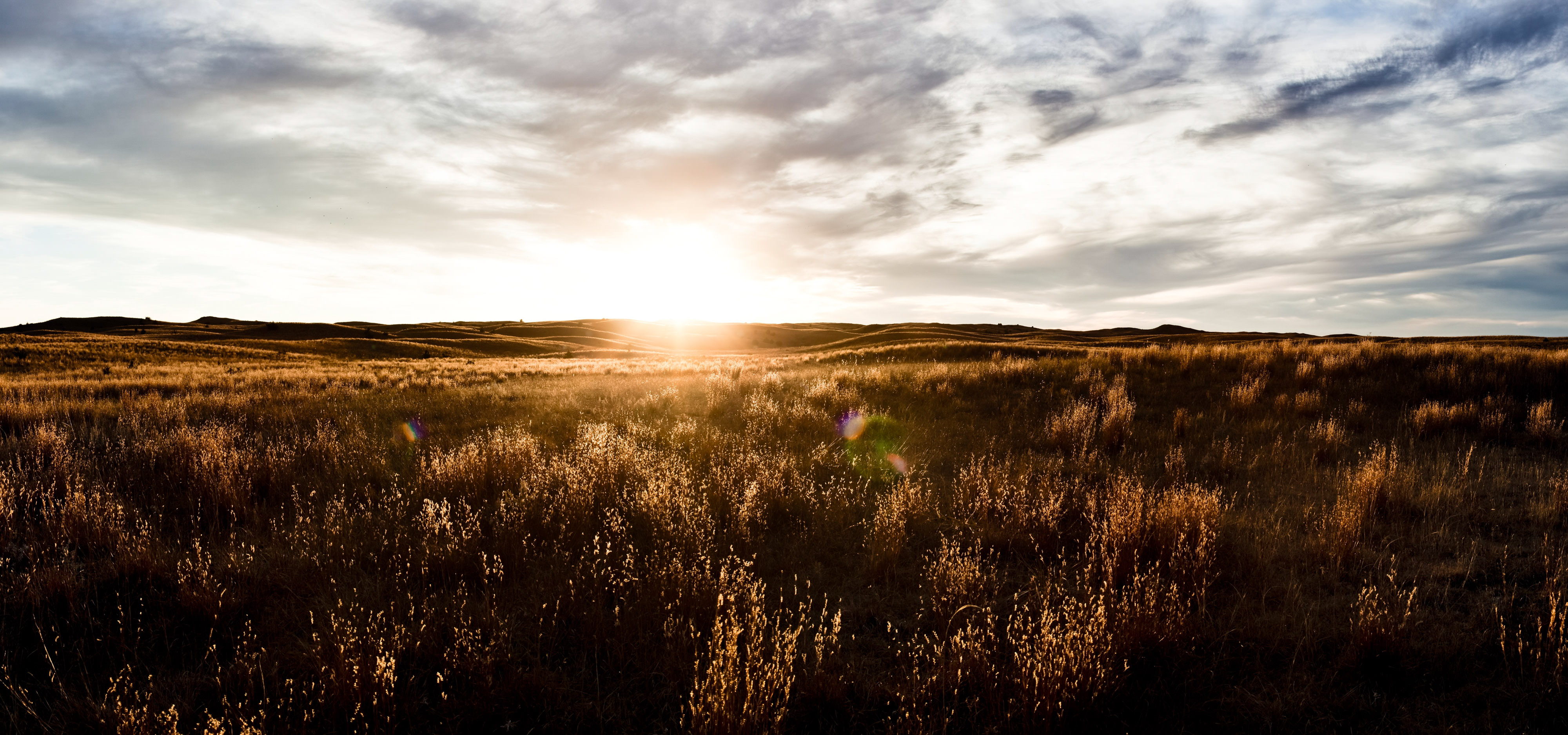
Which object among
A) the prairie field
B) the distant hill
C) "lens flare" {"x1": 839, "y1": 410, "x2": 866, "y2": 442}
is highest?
the distant hill

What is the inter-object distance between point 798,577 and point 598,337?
74069 millimetres

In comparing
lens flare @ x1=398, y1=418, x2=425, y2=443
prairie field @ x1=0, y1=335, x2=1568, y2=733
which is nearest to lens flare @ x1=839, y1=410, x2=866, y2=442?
prairie field @ x1=0, y1=335, x2=1568, y2=733

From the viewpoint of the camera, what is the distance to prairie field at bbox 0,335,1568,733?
302 cm

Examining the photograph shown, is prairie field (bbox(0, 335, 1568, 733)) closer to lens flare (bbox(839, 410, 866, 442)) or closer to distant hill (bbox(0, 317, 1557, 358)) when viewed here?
lens flare (bbox(839, 410, 866, 442))

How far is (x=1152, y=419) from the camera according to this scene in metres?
9.66

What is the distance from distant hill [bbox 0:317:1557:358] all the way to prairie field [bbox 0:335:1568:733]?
20487 mm

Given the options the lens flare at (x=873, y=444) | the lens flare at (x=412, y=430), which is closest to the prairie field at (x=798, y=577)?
the lens flare at (x=873, y=444)

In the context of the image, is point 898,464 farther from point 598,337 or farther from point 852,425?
point 598,337

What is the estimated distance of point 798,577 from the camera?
452 centimetres

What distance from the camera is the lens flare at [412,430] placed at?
30.0ft

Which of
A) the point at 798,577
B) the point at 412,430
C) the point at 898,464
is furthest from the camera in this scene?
the point at 412,430

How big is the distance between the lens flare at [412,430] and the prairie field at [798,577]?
1.96ft

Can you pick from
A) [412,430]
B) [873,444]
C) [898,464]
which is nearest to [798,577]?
[898,464]

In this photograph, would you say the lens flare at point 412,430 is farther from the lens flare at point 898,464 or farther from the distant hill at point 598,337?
the distant hill at point 598,337
